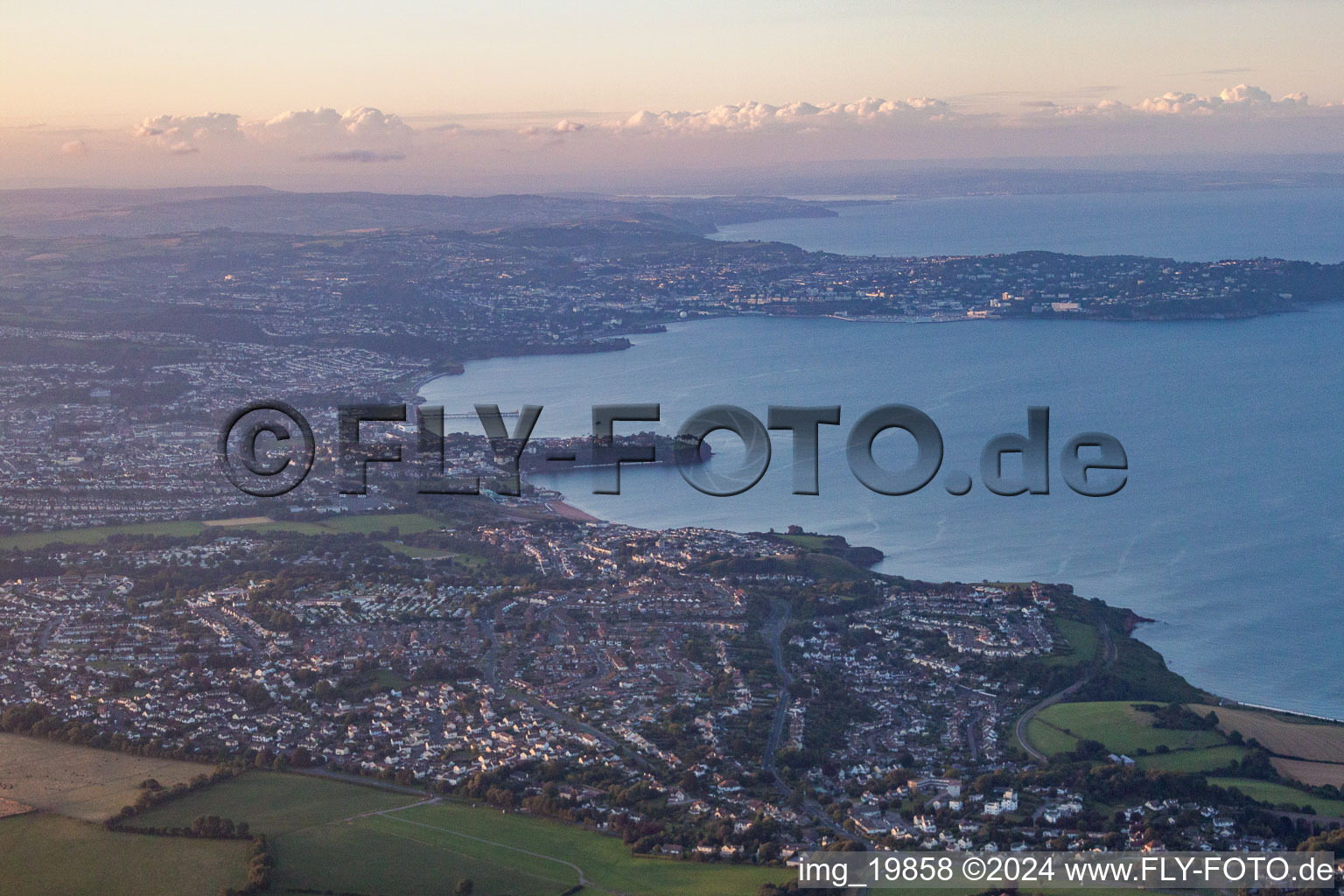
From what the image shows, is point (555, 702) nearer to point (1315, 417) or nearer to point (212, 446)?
point (212, 446)

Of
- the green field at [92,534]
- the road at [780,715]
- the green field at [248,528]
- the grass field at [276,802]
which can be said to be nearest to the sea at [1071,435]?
the road at [780,715]

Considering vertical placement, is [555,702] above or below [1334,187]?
below

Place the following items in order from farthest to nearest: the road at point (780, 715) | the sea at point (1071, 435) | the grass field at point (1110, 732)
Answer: the sea at point (1071, 435)
the grass field at point (1110, 732)
the road at point (780, 715)

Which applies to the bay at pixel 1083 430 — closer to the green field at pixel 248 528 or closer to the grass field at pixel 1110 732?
the grass field at pixel 1110 732

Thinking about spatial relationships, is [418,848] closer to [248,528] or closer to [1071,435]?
[248,528]

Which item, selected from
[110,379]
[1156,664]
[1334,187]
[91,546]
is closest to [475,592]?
[91,546]

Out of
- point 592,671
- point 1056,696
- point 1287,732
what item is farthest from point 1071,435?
point 592,671
